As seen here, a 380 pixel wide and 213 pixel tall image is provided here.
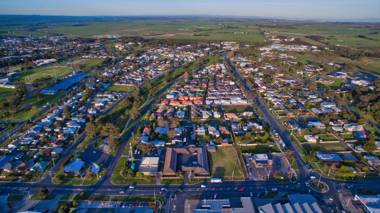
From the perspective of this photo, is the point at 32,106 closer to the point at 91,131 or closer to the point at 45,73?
the point at 91,131

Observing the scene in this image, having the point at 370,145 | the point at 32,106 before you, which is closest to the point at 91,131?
the point at 32,106

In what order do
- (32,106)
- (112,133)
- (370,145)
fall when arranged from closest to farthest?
(370,145)
(112,133)
(32,106)

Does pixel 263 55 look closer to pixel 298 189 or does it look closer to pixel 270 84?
pixel 270 84

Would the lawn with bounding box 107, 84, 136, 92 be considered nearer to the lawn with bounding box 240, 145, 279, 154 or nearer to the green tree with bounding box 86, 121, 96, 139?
the green tree with bounding box 86, 121, 96, 139

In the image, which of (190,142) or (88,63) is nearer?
(190,142)

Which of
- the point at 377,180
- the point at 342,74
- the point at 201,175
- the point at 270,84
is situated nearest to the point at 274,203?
the point at 201,175

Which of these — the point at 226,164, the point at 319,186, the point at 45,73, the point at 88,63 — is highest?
the point at 88,63

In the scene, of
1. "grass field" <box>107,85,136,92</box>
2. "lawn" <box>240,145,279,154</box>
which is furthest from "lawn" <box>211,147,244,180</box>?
"grass field" <box>107,85,136,92</box>
